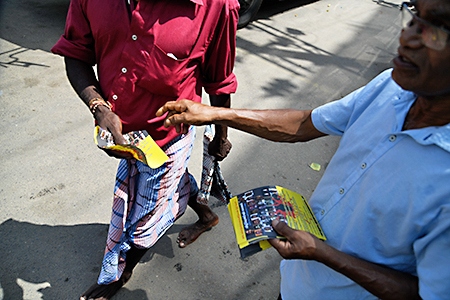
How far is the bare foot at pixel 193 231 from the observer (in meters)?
2.51

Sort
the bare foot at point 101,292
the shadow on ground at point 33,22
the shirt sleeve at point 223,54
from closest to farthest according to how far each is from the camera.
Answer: the shirt sleeve at point 223,54 < the bare foot at point 101,292 < the shadow on ground at point 33,22

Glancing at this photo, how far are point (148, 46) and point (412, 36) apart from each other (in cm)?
96

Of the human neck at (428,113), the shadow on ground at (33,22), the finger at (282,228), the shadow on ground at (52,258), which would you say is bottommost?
the shadow on ground at (33,22)

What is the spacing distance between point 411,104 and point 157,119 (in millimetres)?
1037

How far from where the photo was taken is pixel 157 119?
173 cm

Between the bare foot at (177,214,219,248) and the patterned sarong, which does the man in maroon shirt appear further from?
the bare foot at (177,214,219,248)

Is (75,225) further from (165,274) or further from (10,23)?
(10,23)

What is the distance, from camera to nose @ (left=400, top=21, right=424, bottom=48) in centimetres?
95

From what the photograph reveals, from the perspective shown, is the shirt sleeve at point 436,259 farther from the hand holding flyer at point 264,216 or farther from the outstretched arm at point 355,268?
the hand holding flyer at point 264,216

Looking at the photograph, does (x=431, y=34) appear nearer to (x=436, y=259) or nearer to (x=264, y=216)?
(x=436, y=259)

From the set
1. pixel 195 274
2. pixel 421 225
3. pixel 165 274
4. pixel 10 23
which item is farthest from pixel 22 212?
pixel 10 23

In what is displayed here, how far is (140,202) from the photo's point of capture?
1.94m

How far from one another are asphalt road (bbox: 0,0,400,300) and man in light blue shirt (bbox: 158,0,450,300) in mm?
1144

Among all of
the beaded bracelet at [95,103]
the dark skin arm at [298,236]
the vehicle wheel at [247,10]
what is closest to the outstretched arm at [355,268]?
the dark skin arm at [298,236]
